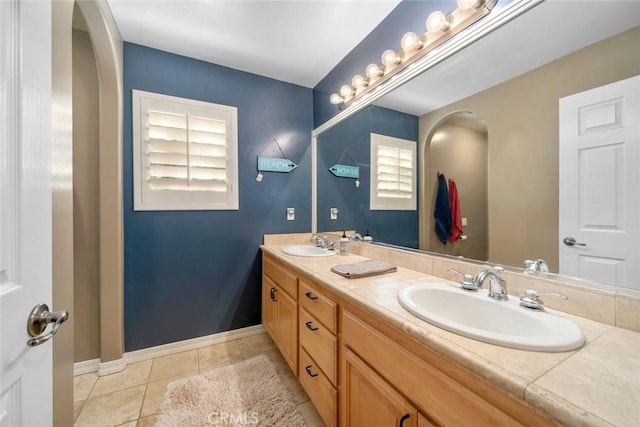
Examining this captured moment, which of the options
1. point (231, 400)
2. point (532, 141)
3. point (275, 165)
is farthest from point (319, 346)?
point (275, 165)

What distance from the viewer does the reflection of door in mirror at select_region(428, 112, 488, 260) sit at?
112cm

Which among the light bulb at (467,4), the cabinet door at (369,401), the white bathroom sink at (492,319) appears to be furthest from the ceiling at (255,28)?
the cabinet door at (369,401)

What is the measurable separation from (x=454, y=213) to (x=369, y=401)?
0.93 meters

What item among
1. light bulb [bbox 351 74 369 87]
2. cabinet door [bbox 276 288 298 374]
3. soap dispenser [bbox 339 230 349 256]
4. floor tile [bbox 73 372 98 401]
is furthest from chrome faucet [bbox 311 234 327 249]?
floor tile [bbox 73 372 98 401]

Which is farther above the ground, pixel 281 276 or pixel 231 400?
pixel 281 276

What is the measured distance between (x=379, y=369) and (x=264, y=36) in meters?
2.17

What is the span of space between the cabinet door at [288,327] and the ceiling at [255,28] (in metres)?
1.86

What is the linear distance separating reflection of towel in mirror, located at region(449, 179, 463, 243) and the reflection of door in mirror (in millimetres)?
16

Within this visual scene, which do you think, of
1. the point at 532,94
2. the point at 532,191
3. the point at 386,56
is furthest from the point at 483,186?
the point at 386,56

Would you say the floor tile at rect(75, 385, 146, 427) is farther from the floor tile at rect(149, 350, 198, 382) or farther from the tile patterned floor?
the floor tile at rect(149, 350, 198, 382)

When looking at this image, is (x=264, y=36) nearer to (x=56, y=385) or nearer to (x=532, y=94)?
(x=532, y=94)

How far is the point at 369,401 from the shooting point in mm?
919

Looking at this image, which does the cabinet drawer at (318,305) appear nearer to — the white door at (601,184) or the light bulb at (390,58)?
the white door at (601,184)

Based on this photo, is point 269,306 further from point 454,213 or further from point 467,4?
point 467,4
